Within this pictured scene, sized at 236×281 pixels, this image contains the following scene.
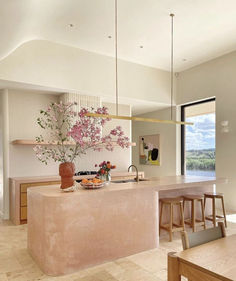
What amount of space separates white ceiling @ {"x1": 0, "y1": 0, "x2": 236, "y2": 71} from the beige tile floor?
2.76m

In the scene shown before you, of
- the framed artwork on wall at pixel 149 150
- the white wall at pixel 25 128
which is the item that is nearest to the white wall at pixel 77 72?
the white wall at pixel 25 128

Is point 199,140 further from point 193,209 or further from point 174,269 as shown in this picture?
point 174,269

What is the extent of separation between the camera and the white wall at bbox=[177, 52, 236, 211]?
5.45 meters

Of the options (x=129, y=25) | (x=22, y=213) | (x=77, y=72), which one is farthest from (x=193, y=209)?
(x=77, y=72)

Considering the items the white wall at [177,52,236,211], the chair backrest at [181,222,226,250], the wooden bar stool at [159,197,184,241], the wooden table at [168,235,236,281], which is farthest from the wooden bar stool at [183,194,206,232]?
the wooden table at [168,235,236,281]

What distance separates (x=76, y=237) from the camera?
8.91ft

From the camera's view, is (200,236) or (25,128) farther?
(25,128)

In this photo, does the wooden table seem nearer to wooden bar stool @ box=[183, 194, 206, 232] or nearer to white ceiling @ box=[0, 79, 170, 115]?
wooden bar stool @ box=[183, 194, 206, 232]

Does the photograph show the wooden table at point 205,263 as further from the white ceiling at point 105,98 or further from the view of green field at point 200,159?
the view of green field at point 200,159

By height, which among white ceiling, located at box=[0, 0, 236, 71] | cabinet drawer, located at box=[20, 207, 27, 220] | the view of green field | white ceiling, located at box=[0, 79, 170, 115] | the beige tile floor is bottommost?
the beige tile floor

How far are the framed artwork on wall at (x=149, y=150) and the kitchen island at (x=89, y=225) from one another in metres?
4.19

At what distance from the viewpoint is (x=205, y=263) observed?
1221mm

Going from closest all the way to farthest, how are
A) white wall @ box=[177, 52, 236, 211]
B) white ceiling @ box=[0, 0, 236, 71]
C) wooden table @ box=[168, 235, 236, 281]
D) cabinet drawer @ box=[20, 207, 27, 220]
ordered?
1. wooden table @ box=[168, 235, 236, 281]
2. white ceiling @ box=[0, 0, 236, 71]
3. cabinet drawer @ box=[20, 207, 27, 220]
4. white wall @ box=[177, 52, 236, 211]

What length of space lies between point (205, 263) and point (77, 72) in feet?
15.5
